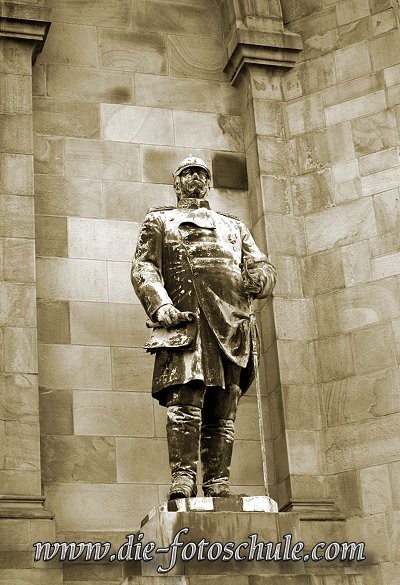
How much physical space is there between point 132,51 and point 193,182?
3354 millimetres

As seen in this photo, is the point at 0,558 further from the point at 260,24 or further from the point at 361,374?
the point at 260,24

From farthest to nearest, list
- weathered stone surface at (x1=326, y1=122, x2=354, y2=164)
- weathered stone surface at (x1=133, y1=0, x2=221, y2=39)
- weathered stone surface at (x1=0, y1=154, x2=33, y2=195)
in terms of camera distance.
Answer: weathered stone surface at (x1=133, y1=0, x2=221, y2=39) < weathered stone surface at (x1=326, y1=122, x2=354, y2=164) < weathered stone surface at (x1=0, y1=154, x2=33, y2=195)

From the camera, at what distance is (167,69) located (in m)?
12.8

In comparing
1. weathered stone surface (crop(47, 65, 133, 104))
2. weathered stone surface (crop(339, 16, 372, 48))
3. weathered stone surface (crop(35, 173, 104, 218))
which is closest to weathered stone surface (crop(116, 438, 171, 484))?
weathered stone surface (crop(35, 173, 104, 218))

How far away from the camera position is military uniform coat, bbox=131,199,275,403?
9.22 m

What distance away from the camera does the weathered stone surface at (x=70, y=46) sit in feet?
40.9

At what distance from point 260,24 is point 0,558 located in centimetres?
596

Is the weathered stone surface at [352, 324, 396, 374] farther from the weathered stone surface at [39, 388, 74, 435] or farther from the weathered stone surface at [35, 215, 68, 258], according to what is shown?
the weathered stone surface at [35, 215, 68, 258]

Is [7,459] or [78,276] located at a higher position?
[78,276]

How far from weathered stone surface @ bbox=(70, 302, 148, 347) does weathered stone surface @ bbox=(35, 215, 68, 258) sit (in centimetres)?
53

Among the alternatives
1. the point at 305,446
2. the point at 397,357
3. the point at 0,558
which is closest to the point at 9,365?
the point at 0,558

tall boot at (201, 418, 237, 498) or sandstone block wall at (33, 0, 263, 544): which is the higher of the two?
sandstone block wall at (33, 0, 263, 544)

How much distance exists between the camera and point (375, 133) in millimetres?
12188

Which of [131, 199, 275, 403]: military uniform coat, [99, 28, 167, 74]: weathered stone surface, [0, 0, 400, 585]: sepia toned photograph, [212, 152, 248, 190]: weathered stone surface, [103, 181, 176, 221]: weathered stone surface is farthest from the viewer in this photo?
[99, 28, 167, 74]: weathered stone surface
